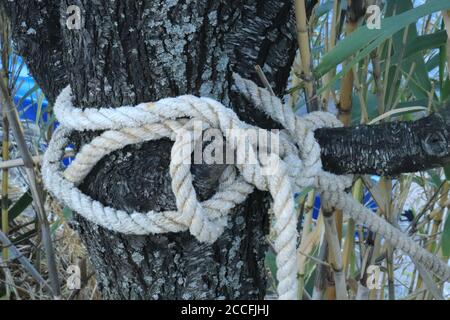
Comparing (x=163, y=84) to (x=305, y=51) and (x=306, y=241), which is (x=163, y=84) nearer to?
(x=305, y=51)

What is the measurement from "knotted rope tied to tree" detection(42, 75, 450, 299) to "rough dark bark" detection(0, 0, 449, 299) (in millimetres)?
14

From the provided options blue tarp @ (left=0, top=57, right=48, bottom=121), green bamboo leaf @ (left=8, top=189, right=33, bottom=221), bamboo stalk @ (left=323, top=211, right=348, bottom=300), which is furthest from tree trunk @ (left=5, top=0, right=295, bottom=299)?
blue tarp @ (left=0, top=57, right=48, bottom=121)

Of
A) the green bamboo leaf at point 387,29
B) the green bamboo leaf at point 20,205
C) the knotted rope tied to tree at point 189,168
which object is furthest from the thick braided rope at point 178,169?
the green bamboo leaf at point 20,205

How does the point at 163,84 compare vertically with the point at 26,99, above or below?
below

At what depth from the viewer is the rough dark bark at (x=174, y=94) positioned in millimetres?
433

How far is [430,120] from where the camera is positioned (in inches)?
17.2

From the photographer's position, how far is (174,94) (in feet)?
1.47

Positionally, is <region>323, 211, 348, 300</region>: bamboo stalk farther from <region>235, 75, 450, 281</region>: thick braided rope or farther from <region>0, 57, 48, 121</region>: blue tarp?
<region>0, 57, 48, 121</region>: blue tarp

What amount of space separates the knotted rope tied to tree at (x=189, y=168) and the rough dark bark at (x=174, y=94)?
0.05 ft

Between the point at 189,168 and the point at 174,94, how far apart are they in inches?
2.9

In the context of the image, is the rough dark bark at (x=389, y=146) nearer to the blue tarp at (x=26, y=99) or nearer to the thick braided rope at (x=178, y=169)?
the thick braided rope at (x=178, y=169)

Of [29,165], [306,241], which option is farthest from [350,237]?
[29,165]

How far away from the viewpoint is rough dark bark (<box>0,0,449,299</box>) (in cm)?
43

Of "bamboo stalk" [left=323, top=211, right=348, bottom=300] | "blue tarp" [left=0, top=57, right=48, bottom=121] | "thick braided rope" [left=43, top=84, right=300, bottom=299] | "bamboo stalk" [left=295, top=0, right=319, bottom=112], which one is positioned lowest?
"bamboo stalk" [left=323, top=211, right=348, bottom=300]
